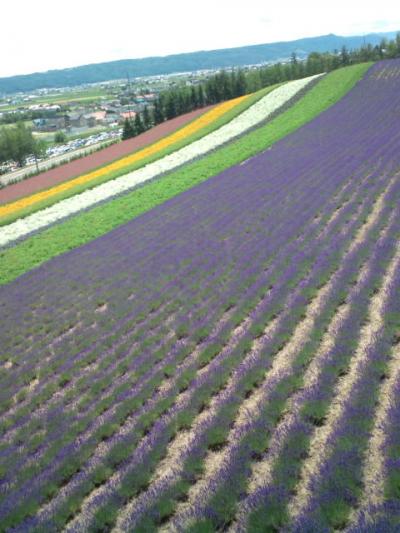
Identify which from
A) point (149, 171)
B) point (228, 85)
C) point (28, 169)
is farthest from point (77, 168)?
point (228, 85)

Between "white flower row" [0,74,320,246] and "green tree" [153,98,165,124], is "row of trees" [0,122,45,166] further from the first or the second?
"white flower row" [0,74,320,246]

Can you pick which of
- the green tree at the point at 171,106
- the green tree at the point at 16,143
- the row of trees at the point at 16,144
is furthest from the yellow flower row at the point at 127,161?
the green tree at the point at 16,143

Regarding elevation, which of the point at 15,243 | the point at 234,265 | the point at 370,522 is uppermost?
the point at 370,522

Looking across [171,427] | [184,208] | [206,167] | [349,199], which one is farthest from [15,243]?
[171,427]

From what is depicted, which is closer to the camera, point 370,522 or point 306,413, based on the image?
point 370,522

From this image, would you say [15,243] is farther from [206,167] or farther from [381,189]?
[381,189]
